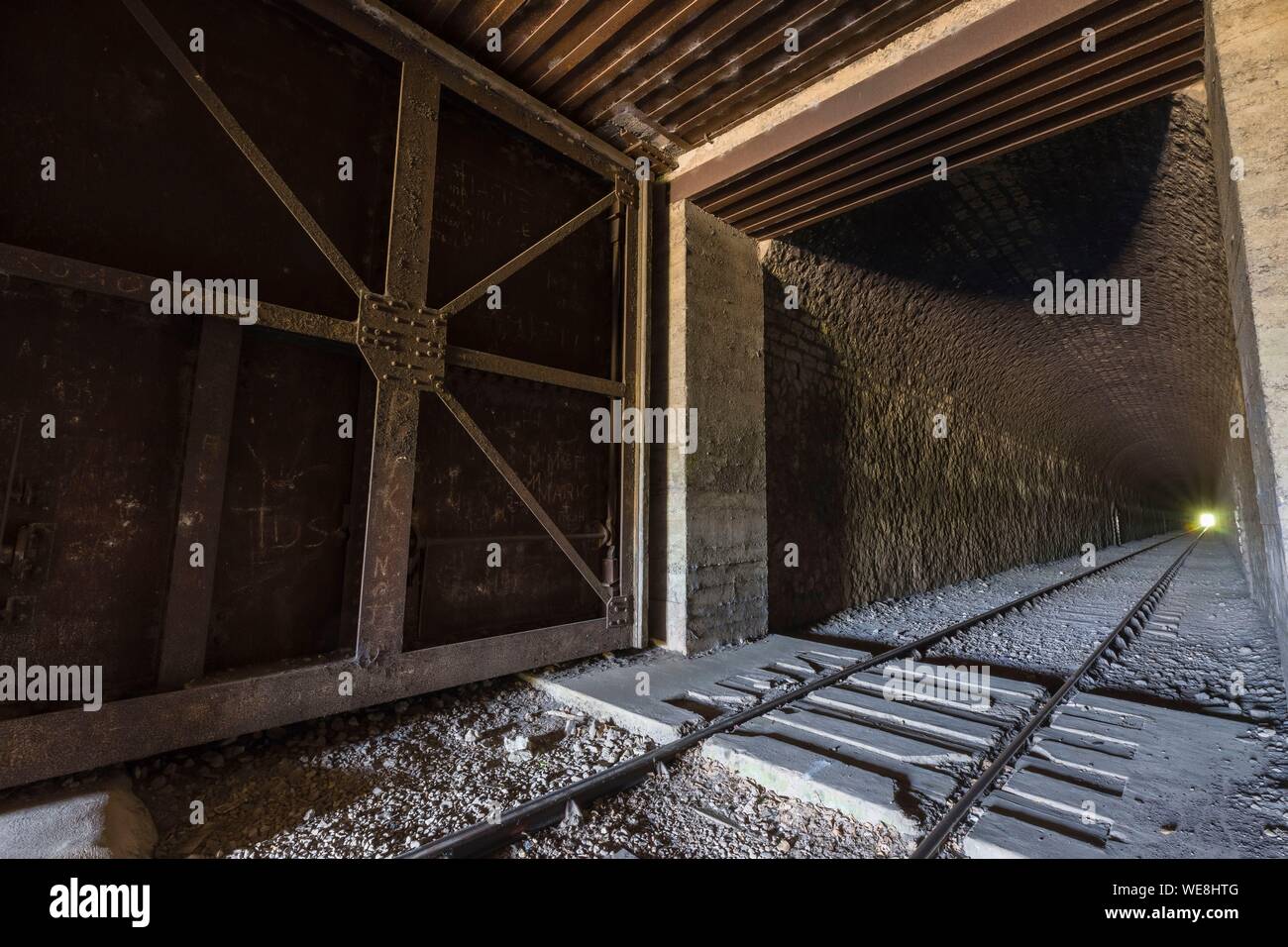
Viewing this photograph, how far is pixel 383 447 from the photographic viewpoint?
3.68m

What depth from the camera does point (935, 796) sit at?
267 centimetres

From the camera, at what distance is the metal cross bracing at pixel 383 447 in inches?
112

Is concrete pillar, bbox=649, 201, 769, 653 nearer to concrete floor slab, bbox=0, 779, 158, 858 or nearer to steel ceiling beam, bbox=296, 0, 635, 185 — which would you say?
steel ceiling beam, bbox=296, 0, 635, 185

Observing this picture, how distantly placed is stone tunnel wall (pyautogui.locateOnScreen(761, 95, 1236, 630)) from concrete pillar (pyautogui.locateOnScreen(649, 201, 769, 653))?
0.60 metres

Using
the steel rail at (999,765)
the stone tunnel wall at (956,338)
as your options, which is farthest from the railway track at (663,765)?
the stone tunnel wall at (956,338)

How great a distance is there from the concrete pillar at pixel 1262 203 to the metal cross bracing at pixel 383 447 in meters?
3.89

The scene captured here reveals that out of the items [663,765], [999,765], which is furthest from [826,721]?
[663,765]

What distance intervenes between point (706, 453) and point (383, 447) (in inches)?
110

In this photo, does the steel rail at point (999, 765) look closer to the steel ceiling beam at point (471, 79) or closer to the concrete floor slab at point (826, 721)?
the concrete floor slab at point (826, 721)

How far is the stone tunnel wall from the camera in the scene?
6.27m

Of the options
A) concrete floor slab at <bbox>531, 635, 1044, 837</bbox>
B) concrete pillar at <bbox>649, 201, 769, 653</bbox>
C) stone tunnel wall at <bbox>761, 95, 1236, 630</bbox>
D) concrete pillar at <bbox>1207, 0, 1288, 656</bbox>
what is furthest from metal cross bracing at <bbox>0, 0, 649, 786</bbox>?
concrete pillar at <bbox>1207, 0, 1288, 656</bbox>

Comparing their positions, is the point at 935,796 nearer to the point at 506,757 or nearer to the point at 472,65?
the point at 506,757
